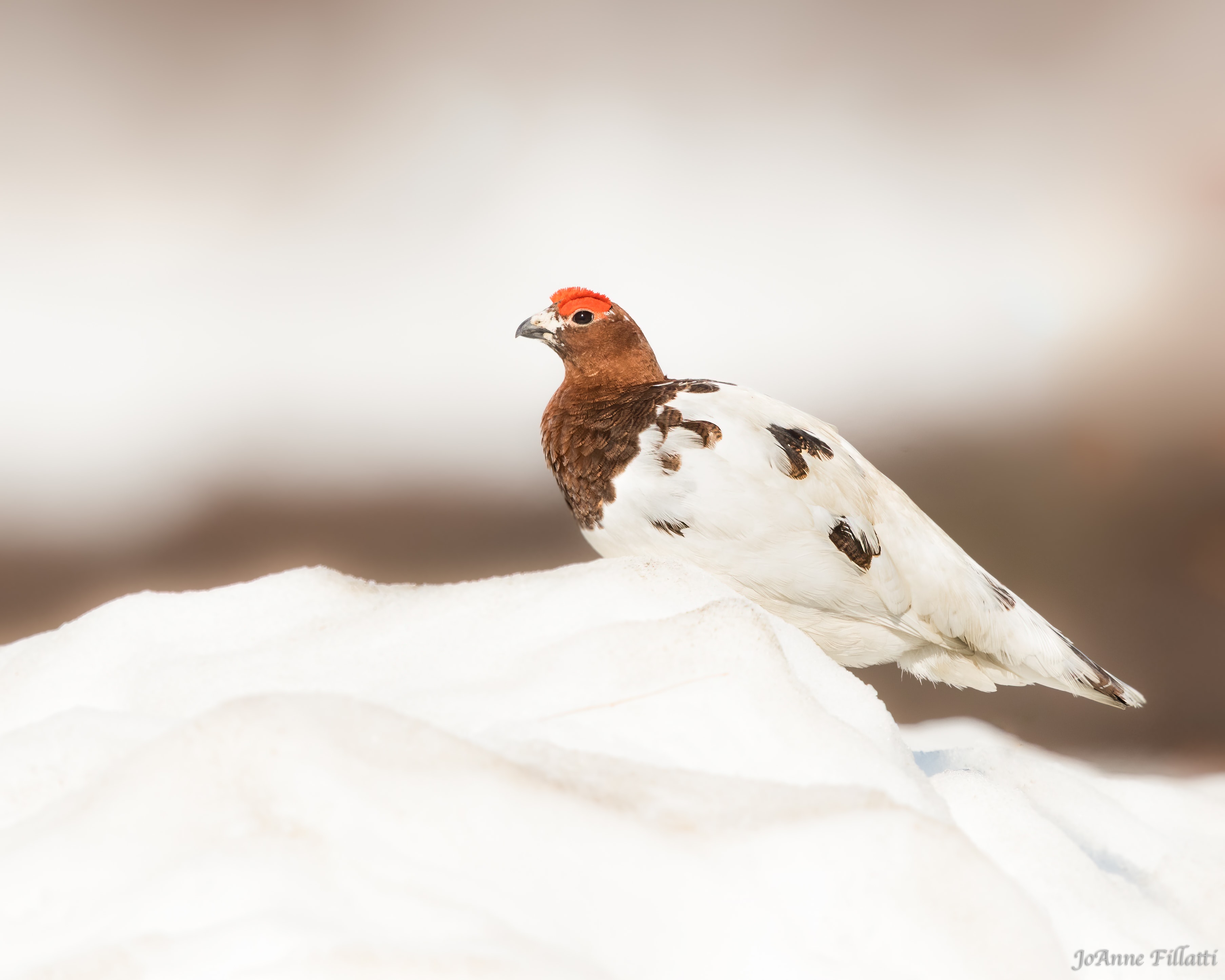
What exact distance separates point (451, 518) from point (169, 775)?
4.93 metres

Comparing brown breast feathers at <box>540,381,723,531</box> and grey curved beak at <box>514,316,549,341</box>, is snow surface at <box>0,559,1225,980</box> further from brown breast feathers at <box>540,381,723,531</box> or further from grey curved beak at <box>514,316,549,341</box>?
grey curved beak at <box>514,316,549,341</box>

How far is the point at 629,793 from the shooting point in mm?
918

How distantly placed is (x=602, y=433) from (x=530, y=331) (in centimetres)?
40

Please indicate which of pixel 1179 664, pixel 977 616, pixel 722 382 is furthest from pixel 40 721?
pixel 1179 664

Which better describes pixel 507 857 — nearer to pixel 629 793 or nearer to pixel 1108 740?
pixel 629 793

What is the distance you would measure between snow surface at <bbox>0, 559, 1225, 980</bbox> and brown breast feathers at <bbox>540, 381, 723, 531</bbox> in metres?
0.58

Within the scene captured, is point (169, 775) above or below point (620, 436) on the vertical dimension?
below

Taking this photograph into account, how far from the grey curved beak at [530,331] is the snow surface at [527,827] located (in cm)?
100

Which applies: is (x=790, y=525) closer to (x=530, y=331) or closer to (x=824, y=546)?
(x=824, y=546)
